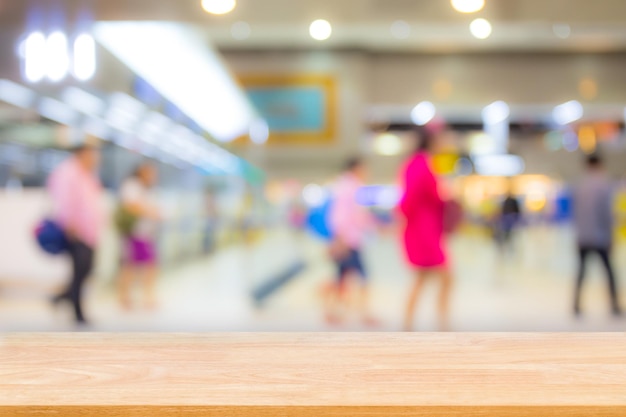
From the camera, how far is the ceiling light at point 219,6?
430 cm

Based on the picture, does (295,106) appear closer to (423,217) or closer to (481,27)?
(423,217)

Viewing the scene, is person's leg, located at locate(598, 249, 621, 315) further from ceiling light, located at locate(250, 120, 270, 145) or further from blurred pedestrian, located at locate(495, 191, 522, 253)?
blurred pedestrian, located at locate(495, 191, 522, 253)

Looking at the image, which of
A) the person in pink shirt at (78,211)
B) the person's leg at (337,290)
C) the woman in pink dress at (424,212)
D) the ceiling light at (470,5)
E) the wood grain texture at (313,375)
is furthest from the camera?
the person's leg at (337,290)

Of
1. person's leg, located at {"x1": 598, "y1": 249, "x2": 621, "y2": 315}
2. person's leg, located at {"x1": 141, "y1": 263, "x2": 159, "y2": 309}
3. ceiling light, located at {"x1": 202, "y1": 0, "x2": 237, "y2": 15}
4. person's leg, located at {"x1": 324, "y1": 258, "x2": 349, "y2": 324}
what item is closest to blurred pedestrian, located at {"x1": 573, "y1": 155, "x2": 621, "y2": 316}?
person's leg, located at {"x1": 598, "y1": 249, "x2": 621, "y2": 315}

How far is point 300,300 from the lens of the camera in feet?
24.2

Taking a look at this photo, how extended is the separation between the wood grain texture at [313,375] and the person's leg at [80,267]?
12.8 ft

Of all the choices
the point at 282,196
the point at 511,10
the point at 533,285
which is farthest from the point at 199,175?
the point at 511,10

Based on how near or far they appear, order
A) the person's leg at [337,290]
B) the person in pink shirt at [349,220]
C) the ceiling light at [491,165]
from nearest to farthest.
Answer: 1. the person in pink shirt at [349,220]
2. the person's leg at [337,290]
3. the ceiling light at [491,165]

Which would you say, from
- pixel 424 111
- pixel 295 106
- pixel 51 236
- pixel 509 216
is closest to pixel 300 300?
pixel 295 106

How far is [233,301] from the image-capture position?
7039mm

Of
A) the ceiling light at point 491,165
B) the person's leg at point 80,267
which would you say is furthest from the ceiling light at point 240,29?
the ceiling light at point 491,165

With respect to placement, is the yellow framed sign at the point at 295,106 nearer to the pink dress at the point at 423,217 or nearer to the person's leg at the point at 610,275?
the pink dress at the point at 423,217

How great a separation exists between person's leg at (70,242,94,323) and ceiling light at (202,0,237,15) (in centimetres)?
204

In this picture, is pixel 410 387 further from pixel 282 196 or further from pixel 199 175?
pixel 199 175
